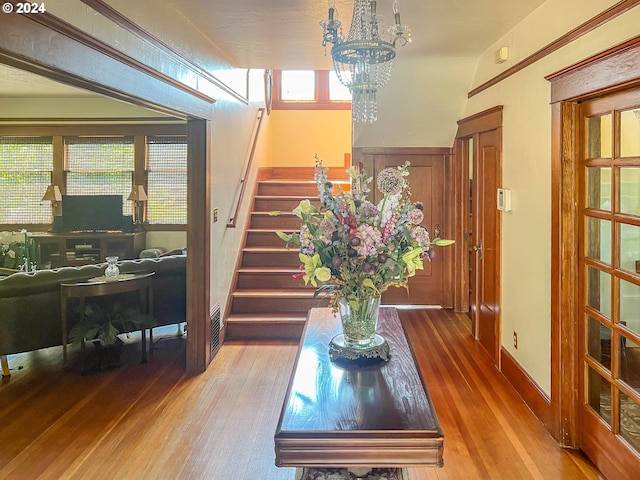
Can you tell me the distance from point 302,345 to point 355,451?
2.53 ft

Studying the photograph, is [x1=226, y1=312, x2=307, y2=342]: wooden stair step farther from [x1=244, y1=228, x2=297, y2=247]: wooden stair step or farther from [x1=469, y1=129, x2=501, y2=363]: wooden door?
[x1=469, y1=129, x2=501, y2=363]: wooden door

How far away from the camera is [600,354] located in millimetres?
2561

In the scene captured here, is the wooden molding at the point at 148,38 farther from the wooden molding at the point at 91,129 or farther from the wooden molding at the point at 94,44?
the wooden molding at the point at 91,129

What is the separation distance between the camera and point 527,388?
3342mm

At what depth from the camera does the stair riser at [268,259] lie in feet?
18.2

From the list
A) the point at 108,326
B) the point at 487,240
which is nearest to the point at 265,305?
the point at 108,326

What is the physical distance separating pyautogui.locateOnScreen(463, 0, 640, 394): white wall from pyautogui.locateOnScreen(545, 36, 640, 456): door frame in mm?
133

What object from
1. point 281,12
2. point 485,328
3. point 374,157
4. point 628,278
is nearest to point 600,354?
point 628,278

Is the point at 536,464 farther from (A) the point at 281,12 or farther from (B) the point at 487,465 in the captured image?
(A) the point at 281,12

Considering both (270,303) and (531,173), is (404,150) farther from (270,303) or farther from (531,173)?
(531,173)

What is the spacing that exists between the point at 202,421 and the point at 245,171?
3.30m

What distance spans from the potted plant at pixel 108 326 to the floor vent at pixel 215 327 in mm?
544

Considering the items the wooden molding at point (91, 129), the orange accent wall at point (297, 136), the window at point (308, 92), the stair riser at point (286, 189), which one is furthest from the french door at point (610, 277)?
the window at point (308, 92)

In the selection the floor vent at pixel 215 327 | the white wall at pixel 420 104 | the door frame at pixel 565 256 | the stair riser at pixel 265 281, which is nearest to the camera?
the door frame at pixel 565 256
